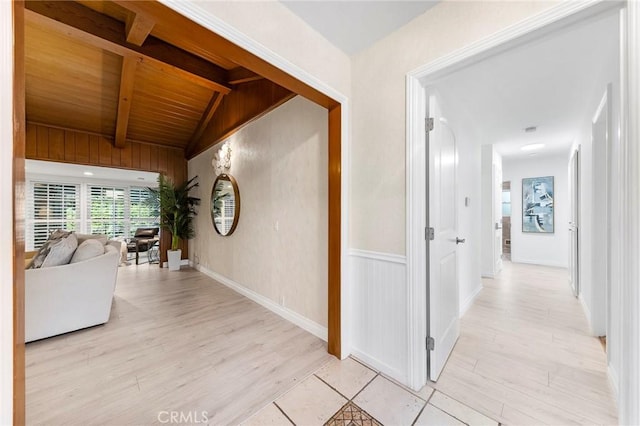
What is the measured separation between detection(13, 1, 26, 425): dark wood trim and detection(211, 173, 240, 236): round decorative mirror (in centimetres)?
282

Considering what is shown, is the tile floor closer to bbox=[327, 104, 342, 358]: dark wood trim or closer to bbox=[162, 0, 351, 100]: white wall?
bbox=[327, 104, 342, 358]: dark wood trim

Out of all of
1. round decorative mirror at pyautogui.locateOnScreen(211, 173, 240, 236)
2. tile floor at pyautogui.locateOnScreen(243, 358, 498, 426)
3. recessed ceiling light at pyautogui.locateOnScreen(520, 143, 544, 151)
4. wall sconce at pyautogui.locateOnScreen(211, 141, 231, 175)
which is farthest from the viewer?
recessed ceiling light at pyautogui.locateOnScreen(520, 143, 544, 151)

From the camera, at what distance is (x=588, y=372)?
1.76m

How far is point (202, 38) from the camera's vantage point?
126 centimetres

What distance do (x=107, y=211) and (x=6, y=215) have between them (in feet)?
28.8

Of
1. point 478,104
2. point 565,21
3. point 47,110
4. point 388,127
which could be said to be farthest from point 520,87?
point 47,110

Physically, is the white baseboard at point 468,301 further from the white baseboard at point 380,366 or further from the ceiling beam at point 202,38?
the ceiling beam at point 202,38

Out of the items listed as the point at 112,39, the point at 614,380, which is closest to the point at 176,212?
the point at 112,39

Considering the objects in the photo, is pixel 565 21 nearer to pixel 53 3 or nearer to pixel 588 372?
pixel 588 372

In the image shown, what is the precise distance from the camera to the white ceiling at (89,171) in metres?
5.71

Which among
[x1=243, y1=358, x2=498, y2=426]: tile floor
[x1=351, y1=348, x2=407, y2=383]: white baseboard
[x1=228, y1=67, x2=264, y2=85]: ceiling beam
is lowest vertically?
[x1=243, y1=358, x2=498, y2=426]: tile floor

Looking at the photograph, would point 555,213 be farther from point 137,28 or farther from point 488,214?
point 137,28

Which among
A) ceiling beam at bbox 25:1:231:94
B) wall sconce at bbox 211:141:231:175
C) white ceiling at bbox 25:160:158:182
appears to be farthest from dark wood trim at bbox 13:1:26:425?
white ceiling at bbox 25:160:158:182

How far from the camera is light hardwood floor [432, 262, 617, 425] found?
4.74 feet
